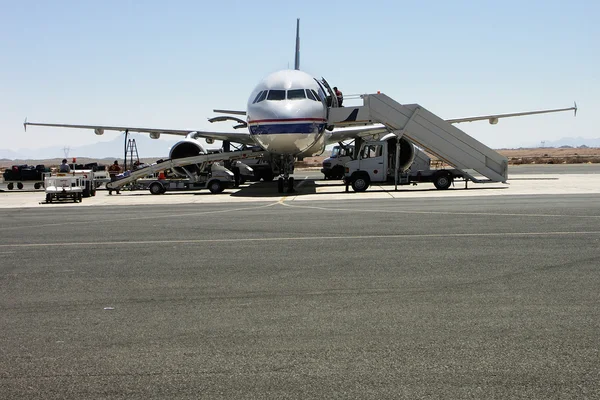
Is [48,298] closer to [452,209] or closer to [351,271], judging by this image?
[351,271]

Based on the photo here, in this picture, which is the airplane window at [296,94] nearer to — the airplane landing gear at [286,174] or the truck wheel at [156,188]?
the airplane landing gear at [286,174]

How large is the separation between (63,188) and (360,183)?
1254 cm

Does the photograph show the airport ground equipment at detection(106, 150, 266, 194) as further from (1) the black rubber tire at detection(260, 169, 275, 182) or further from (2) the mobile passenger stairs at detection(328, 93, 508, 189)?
(1) the black rubber tire at detection(260, 169, 275, 182)

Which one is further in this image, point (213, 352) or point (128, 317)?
point (128, 317)

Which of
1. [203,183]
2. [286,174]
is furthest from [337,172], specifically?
[286,174]

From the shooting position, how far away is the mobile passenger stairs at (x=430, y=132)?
3008 cm

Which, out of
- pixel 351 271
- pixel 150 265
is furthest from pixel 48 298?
pixel 351 271

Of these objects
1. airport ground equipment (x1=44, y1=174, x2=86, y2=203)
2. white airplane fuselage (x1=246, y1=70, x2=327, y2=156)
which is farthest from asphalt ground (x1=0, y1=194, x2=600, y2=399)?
airport ground equipment (x1=44, y1=174, x2=86, y2=203)

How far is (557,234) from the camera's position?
13.1m

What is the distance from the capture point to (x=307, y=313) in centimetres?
752

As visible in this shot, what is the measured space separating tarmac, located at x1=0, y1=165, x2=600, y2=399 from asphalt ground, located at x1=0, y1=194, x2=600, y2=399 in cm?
2

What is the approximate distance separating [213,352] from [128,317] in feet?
5.77

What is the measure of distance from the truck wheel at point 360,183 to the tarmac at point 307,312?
1432cm

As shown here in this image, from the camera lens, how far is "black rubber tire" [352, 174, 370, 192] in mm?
29683
